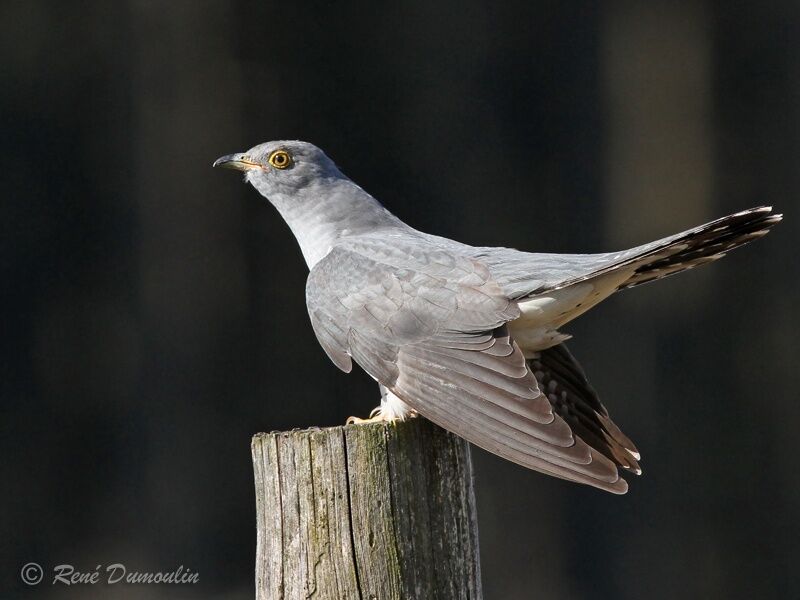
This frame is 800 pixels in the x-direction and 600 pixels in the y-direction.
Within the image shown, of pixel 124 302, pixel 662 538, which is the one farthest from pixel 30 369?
pixel 662 538

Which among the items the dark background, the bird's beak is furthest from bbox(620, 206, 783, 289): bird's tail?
the dark background

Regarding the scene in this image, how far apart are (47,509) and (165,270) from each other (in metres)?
1.37

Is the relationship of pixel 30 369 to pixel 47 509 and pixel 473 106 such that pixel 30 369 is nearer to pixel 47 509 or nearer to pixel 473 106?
pixel 47 509

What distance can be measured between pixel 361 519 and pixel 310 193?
6.02 ft

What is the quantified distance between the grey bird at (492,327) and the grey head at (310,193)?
313mm

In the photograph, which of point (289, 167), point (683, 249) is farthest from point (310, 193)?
point (683, 249)

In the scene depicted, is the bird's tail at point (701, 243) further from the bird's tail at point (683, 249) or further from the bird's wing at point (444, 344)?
the bird's wing at point (444, 344)

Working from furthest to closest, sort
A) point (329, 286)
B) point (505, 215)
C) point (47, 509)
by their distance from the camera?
point (505, 215) < point (47, 509) < point (329, 286)

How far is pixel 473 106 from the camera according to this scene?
6586 mm

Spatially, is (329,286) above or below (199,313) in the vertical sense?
above

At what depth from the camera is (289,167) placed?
4441mm

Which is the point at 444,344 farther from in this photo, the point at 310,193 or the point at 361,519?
the point at 310,193

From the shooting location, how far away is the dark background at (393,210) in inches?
244

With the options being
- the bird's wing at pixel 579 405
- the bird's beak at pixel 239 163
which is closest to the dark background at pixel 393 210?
the bird's beak at pixel 239 163
